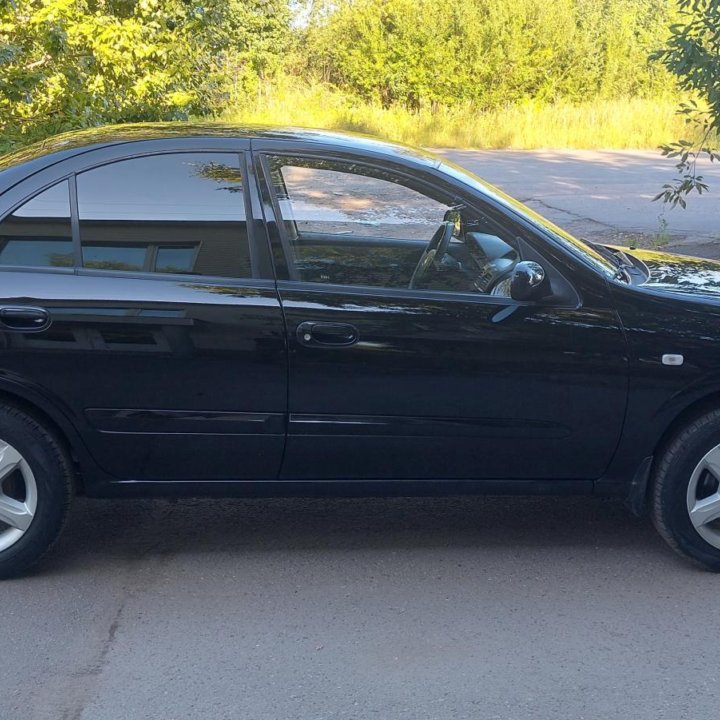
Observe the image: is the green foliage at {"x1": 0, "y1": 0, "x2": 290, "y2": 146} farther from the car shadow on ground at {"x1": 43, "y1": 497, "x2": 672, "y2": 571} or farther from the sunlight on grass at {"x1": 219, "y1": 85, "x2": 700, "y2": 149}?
the sunlight on grass at {"x1": 219, "y1": 85, "x2": 700, "y2": 149}

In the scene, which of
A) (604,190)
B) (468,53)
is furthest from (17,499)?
(468,53)

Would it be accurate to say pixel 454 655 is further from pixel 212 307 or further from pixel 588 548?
pixel 212 307

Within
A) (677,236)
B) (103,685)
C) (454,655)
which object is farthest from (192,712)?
(677,236)

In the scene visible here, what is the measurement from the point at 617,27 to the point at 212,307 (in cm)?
3535

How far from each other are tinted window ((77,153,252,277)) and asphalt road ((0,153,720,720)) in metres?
1.22

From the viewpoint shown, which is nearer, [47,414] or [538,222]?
[47,414]

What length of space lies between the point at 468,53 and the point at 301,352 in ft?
97.5

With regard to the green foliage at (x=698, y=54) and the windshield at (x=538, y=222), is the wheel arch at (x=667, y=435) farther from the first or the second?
the green foliage at (x=698, y=54)

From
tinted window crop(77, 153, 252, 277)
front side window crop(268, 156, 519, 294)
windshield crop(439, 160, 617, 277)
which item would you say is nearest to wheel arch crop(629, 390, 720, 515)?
windshield crop(439, 160, 617, 277)

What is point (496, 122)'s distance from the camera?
27.2 m

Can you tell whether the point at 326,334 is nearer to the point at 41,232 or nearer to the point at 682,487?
the point at 41,232

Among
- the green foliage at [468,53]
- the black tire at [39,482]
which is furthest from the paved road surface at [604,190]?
the black tire at [39,482]

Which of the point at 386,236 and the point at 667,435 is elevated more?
the point at 386,236

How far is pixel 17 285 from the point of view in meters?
3.63
